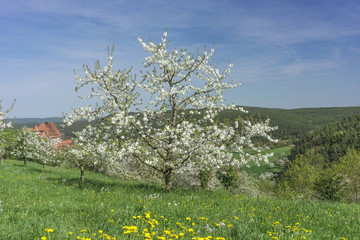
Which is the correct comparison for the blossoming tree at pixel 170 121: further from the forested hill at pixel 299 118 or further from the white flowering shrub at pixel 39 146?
the forested hill at pixel 299 118

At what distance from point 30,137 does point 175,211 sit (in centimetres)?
2742

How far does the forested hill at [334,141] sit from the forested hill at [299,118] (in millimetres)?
16110

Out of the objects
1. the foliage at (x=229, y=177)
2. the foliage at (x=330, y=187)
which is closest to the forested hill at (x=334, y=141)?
the foliage at (x=330, y=187)

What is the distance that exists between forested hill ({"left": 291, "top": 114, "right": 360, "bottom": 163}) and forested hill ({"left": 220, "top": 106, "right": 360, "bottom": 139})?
634 inches

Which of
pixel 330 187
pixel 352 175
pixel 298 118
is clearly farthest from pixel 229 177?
pixel 298 118

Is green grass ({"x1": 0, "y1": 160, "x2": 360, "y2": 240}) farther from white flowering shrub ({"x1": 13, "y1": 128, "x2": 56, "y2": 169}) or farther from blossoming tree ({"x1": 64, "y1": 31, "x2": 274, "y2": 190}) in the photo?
white flowering shrub ({"x1": 13, "y1": 128, "x2": 56, "y2": 169})

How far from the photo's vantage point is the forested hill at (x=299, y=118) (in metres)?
106

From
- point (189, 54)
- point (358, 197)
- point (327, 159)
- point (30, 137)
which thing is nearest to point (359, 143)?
point (327, 159)

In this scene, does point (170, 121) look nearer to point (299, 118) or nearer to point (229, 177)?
point (229, 177)

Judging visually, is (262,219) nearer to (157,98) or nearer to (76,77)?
(157,98)

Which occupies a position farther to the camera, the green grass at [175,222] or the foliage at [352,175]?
the foliage at [352,175]

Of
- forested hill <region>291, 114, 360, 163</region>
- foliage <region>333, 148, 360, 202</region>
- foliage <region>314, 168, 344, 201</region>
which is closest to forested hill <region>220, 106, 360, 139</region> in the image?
forested hill <region>291, 114, 360, 163</region>

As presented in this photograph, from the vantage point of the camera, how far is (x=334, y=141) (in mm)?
60875

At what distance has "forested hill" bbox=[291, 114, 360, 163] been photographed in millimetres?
53469
